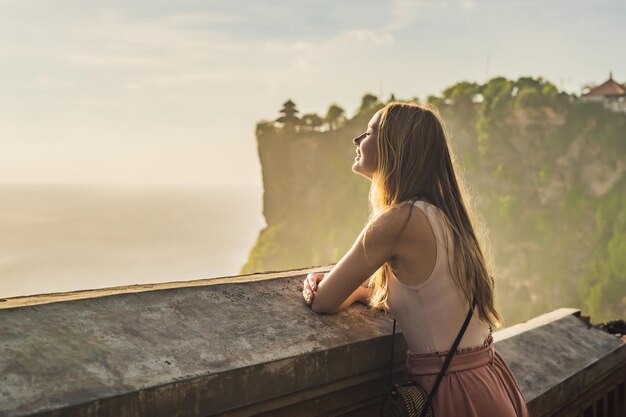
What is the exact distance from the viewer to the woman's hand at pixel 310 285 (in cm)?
201

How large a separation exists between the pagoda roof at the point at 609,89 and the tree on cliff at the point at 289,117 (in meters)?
28.2

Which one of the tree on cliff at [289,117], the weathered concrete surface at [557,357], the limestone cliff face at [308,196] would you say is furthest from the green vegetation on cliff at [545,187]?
the weathered concrete surface at [557,357]

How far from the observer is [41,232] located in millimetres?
189000

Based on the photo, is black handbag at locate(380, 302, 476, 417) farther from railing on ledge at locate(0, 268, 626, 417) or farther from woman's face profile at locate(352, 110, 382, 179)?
woman's face profile at locate(352, 110, 382, 179)

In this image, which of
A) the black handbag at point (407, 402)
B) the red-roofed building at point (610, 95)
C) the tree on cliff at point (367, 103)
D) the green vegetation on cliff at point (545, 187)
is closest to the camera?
the black handbag at point (407, 402)

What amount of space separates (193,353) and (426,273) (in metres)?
0.79

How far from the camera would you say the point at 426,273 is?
2.04 m

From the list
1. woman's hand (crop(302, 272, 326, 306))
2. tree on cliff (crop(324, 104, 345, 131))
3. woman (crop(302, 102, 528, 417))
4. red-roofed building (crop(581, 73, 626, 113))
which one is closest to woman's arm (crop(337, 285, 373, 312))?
woman (crop(302, 102, 528, 417))

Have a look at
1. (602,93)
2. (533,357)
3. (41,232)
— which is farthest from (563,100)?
(41,232)

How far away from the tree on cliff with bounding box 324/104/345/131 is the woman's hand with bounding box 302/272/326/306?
6876 centimetres

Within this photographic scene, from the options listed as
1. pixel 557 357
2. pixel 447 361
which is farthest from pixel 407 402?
pixel 557 357

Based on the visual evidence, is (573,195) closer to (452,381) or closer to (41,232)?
(452,381)

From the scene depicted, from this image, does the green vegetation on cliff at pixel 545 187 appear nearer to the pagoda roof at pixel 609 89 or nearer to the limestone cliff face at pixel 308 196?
the pagoda roof at pixel 609 89

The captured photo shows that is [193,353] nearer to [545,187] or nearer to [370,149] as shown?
[370,149]
